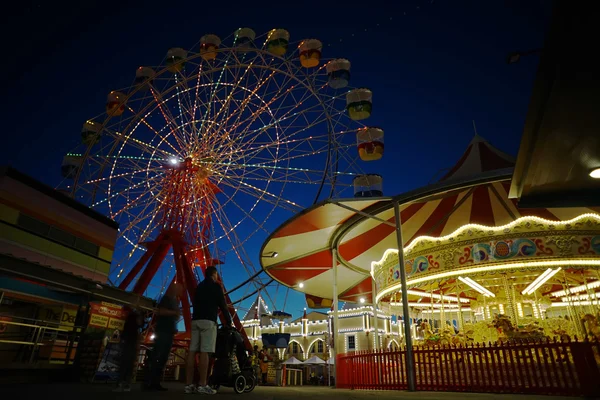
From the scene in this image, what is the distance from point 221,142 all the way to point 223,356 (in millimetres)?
12092

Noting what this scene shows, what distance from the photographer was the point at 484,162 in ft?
36.9

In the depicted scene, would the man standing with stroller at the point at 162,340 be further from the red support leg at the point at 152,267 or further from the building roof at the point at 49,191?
the red support leg at the point at 152,267

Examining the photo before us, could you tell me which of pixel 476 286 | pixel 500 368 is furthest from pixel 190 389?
pixel 476 286

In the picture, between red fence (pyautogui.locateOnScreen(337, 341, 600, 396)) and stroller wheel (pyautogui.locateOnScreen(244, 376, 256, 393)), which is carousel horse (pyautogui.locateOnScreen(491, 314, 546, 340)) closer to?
red fence (pyautogui.locateOnScreen(337, 341, 600, 396))

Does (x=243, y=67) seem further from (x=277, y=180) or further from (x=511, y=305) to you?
Result: (x=511, y=305)

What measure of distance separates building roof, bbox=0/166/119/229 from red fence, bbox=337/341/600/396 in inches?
407

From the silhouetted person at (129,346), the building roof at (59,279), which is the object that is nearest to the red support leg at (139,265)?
the building roof at (59,279)

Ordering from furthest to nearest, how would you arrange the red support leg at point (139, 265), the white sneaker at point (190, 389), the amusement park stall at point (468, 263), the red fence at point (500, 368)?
the red support leg at point (139, 265) → the amusement park stall at point (468, 263) → the red fence at point (500, 368) → the white sneaker at point (190, 389)

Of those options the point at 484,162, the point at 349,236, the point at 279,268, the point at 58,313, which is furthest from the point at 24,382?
the point at 484,162

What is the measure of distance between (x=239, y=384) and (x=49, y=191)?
9899mm

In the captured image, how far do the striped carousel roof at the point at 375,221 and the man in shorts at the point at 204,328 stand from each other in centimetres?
429

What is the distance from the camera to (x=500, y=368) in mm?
5707

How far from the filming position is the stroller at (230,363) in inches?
185

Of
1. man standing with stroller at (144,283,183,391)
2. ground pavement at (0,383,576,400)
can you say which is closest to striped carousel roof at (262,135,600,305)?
man standing with stroller at (144,283,183,391)
